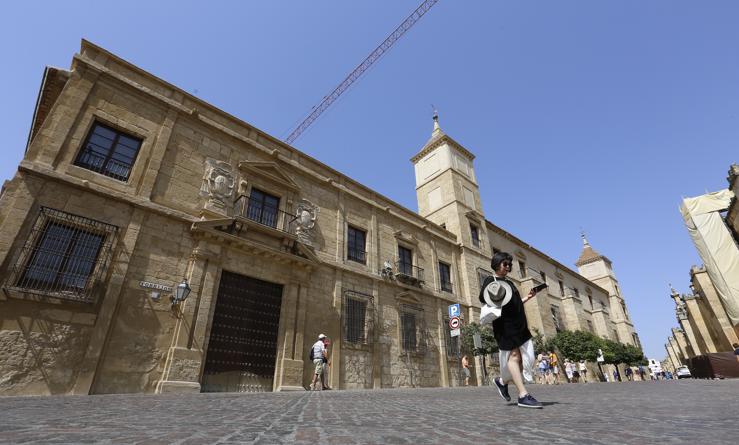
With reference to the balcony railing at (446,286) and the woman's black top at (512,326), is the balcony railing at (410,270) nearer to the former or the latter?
the balcony railing at (446,286)

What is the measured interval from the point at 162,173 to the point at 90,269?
3.40 metres

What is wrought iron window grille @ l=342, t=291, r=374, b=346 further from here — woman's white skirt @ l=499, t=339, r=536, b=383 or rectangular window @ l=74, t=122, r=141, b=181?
woman's white skirt @ l=499, t=339, r=536, b=383

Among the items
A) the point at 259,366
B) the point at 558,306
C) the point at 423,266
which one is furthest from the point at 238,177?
the point at 558,306

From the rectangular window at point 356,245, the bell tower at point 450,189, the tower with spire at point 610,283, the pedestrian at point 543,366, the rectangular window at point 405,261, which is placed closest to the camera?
the rectangular window at point 356,245

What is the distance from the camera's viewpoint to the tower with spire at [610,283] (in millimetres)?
35406

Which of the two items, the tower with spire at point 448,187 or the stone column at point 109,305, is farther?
the tower with spire at point 448,187

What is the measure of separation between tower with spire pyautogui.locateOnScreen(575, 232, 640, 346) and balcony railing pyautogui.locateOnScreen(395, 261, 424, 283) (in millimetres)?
29076

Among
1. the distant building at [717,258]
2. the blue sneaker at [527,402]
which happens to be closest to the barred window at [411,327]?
the blue sneaker at [527,402]

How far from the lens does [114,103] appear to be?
10.1 meters

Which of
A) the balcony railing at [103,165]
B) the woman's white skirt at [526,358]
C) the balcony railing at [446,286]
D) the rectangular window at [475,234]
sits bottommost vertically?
the woman's white skirt at [526,358]

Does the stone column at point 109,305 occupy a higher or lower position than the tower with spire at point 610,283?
lower

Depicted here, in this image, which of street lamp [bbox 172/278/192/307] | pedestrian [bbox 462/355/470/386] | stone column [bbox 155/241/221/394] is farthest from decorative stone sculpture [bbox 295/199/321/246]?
pedestrian [bbox 462/355/470/386]

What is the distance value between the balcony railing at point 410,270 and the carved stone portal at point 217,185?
313 inches

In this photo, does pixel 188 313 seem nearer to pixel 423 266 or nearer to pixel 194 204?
pixel 194 204
